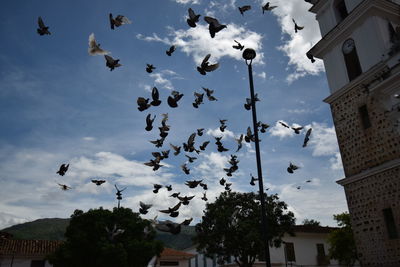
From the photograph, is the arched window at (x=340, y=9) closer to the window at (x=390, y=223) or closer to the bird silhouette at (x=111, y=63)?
the window at (x=390, y=223)

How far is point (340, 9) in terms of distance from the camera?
64.8 feet

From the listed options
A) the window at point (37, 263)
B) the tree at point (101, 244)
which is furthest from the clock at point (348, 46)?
the window at point (37, 263)

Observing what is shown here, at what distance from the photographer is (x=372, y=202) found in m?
15.3

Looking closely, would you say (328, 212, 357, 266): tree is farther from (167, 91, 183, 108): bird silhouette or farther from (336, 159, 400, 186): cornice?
(167, 91, 183, 108): bird silhouette

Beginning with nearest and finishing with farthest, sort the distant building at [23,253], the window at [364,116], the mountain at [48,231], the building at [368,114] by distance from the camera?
the building at [368,114] < the window at [364,116] < the distant building at [23,253] < the mountain at [48,231]

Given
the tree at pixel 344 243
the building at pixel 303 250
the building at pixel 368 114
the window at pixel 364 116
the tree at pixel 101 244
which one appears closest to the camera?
the building at pixel 368 114

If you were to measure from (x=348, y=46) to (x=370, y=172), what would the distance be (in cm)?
731

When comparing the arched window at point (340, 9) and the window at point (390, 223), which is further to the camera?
the arched window at point (340, 9)

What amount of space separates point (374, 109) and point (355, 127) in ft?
4.61

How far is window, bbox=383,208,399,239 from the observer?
1418 centimetres

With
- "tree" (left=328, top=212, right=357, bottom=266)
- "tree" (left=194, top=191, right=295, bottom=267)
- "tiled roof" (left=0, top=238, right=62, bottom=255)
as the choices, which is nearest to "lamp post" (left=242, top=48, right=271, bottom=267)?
"tree" (left=194, top=191, right=295, bottom=267)

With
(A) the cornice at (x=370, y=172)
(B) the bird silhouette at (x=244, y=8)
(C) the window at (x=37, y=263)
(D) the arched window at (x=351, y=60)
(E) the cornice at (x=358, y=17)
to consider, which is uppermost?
(E) the cornice at (x=358, y=17)

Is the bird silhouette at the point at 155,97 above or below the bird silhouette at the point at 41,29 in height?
below

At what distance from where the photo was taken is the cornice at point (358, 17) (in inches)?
647
